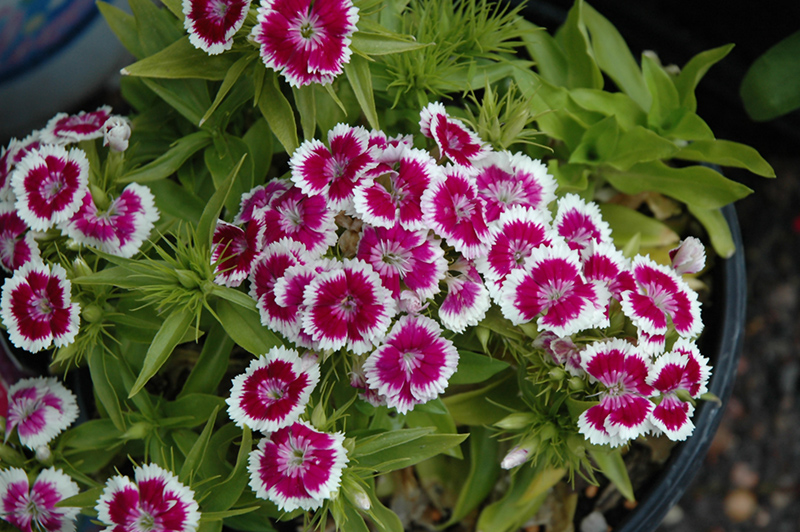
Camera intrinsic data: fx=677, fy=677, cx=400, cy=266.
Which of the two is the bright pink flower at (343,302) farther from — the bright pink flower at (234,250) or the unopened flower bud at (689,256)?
the unopened flower bud at (689,256)

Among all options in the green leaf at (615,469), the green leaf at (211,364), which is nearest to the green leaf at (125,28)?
the green leaf at (211,364)

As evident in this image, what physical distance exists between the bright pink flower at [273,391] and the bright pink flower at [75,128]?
0.52m

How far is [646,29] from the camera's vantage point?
2064mm

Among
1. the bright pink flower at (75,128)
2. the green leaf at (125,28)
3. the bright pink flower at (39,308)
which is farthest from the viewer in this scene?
the green leaf at (125,28)

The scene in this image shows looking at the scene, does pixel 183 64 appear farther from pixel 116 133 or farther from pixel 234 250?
pixel 234 250

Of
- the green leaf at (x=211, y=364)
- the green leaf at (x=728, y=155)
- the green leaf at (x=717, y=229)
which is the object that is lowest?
the green leaf at (x=717, y=229)

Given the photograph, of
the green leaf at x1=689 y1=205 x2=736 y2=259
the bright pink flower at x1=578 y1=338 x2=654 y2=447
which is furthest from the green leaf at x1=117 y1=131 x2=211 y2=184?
the green leaf at x1=689 y1=205 x2=736 y2=259

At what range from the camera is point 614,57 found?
5.07 feet

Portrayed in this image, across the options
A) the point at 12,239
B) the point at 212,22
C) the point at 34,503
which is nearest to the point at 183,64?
the point at 212,22

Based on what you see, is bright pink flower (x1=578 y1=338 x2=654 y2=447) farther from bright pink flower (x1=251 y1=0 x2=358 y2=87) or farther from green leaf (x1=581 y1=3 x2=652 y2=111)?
green leaf (x1=581 y1=3 x2=652 y2=111)

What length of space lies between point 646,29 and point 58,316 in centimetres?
182

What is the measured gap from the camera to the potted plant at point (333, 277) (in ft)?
3.18

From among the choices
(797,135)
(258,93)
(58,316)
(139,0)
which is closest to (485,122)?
(258,93)

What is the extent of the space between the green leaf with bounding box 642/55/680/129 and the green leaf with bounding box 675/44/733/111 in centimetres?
3
